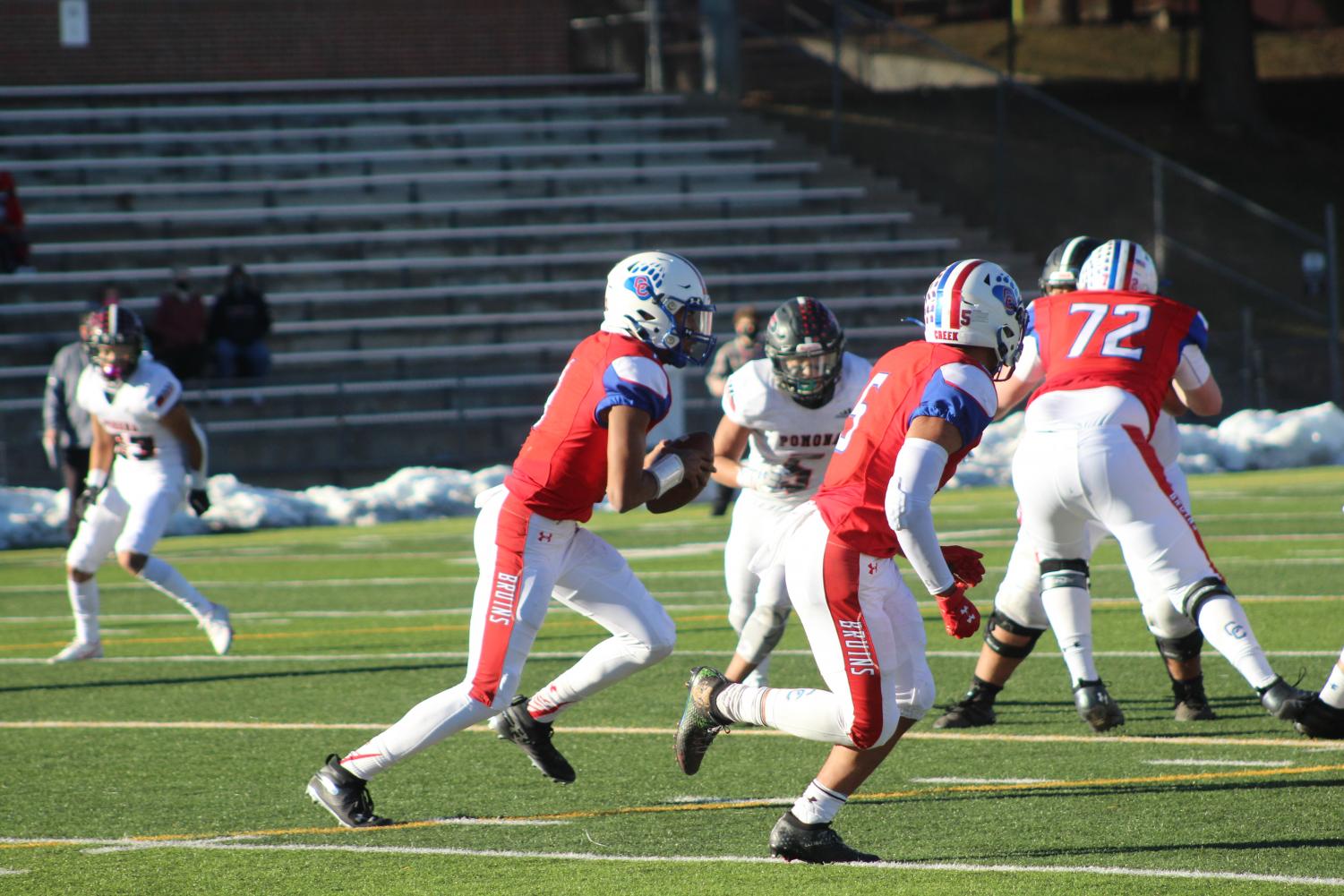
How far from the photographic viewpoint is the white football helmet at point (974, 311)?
542cm

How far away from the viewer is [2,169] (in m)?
23.3

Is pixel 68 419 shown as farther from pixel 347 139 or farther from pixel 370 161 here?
pixel 347 139

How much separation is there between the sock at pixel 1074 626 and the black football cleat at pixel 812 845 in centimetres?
185

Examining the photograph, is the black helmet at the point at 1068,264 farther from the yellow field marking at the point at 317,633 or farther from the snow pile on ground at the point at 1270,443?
the snow pile on ground at the point at 1270,443

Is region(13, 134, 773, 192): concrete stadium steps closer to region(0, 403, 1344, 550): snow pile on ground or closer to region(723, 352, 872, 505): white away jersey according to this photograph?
region(0, 403, 1344, 550): snow pile on ground

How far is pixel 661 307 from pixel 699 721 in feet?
4.35

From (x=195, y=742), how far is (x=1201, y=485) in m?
12.9

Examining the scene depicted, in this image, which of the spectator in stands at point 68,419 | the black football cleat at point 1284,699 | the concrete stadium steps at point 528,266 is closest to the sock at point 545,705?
the black football cleat at point 1284,699

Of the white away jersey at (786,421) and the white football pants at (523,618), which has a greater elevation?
the white away jersey at (786,421)

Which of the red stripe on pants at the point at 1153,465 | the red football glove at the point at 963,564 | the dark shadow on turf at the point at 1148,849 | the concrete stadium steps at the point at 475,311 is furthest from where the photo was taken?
the concrete stadium steps at the point at 475,311

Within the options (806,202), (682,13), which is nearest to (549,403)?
(806,202)

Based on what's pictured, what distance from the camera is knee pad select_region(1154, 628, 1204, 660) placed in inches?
279

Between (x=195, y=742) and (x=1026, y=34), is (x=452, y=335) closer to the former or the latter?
(x=195, y=742)

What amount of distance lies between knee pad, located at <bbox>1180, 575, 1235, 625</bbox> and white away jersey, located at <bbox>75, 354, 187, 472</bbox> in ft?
18.2
